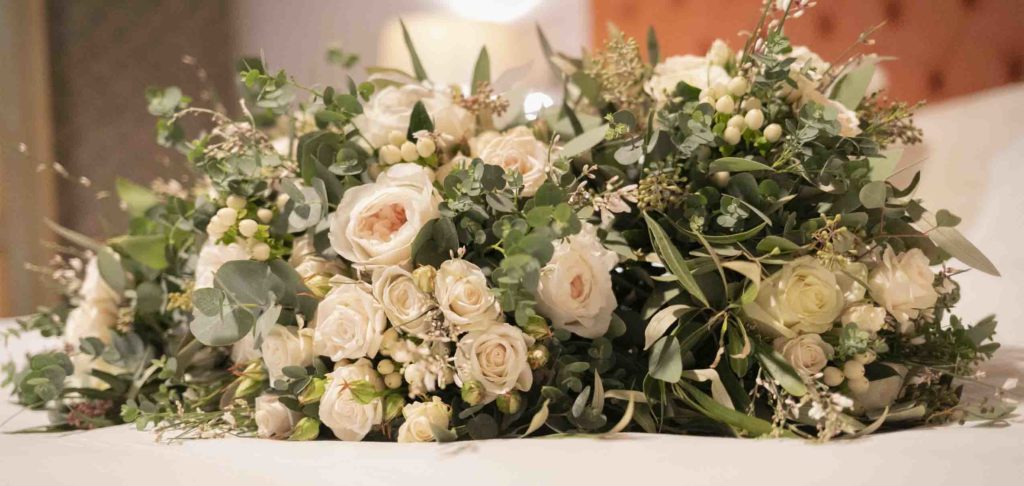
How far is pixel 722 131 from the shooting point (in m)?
0.78

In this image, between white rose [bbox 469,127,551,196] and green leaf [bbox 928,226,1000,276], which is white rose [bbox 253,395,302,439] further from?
green leaf [bbox 928,226,1000,276]

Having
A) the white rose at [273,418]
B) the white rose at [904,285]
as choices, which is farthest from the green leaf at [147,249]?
the white rose at [904,285]

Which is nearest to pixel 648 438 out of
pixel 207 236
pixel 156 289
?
pixel 207 236

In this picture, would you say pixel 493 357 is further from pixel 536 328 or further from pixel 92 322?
pixel 92 322

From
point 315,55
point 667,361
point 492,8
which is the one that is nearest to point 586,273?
point 667,361

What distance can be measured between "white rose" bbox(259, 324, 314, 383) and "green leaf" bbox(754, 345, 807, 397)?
46 cm

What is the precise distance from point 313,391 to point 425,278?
6.6 inches

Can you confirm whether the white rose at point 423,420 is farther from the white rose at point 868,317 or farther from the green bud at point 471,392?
the white rose at point 868,317

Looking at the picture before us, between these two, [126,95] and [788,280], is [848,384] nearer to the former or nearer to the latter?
[788,280]

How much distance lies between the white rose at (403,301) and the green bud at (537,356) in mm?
104

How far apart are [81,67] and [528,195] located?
2868mm

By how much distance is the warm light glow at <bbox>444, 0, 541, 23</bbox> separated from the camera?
3080 millimetres

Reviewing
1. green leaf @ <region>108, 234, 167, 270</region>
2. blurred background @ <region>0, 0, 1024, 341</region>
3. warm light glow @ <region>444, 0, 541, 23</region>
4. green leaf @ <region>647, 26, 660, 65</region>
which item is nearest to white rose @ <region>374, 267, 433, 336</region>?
green leaf @ <region>108, 234, 167, 270</region>

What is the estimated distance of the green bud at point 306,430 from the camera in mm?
736
